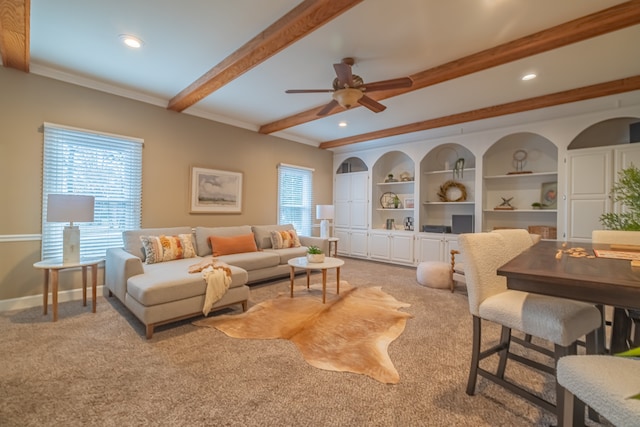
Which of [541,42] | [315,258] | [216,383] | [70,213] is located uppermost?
[541,42]

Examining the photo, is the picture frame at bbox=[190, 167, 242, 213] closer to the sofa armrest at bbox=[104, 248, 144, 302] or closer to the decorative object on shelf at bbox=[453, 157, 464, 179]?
the sofa armrest at bbox=[104, 248, 144, 302]

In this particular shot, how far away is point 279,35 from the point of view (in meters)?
2.27

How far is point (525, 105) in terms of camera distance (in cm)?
364

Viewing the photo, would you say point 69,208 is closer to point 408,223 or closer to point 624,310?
point 624,310

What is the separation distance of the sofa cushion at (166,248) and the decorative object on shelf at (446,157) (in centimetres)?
484

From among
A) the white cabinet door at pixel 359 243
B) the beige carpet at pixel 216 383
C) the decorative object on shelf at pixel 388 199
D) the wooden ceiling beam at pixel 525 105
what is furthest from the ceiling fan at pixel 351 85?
the white cabinet door at pixel 359 243

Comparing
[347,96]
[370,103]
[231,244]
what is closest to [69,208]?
[231,244]

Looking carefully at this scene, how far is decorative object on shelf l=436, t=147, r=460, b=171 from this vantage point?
560 cm

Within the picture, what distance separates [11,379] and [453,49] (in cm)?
423

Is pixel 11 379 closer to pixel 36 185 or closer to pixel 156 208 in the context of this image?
pixel 36 185

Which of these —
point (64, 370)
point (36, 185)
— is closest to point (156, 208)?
point (36, 185)

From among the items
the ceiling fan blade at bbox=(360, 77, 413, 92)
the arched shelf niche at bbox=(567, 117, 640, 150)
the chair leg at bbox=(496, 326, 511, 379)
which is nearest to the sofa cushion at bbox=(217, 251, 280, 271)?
the ceiling fan blade at bbox=(360, 77, 413, 92)

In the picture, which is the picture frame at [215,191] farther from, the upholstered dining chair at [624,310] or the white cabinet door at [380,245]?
the upholstered dining chair at [624,310]

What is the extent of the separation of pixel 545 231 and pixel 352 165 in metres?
4.02
